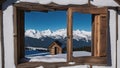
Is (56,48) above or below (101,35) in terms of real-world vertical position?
below

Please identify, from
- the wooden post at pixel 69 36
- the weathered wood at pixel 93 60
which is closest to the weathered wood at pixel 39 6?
the wooden post at pixel 69 36

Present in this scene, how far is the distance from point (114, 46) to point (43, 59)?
2328 mm

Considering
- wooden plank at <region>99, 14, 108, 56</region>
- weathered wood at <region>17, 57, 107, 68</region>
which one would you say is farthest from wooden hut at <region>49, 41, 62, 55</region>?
wooden plank at <region>99, 14, 108, 56</region>

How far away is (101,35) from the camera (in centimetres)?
1000

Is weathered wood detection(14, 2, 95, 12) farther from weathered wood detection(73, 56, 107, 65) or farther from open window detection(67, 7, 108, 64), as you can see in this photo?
weathered wood detection(73, 56, 107, 65)

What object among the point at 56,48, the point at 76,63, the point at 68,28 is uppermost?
the point at 68,28

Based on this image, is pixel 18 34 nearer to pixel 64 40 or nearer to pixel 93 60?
pixel 93 60

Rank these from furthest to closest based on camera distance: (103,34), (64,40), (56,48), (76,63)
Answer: (64,40)
(56,48)
(103,34)
(76,63)

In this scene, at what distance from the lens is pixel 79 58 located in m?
9.70

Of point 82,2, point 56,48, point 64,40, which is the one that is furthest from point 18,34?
point 64,40

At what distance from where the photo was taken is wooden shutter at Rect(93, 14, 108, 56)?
9875 mm

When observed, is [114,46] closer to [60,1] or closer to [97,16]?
[97,16]

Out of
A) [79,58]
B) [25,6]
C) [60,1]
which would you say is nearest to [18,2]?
[25,6]

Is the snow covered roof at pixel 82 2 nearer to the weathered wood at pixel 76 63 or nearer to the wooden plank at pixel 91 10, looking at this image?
the wooden plank at pixel 91 10
